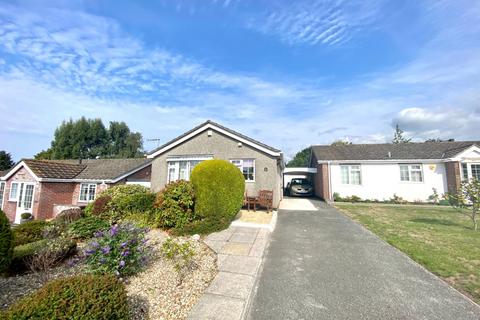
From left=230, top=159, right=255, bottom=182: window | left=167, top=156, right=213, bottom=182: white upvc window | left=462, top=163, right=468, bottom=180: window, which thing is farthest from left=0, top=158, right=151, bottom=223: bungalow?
left=462, top=163, right=468, bottom=180: window

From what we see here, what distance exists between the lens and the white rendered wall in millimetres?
17070

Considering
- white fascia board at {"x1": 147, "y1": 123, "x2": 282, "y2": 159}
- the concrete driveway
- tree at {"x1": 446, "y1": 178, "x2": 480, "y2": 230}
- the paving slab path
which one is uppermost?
white fascia board at {"x1": 147, "y1": 123, "x2": 282, "y2": 159}

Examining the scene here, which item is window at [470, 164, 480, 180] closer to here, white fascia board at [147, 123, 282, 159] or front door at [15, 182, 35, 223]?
white fascia board at [147, 123, 282, 159]

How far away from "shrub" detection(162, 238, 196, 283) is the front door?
2083 centimetres

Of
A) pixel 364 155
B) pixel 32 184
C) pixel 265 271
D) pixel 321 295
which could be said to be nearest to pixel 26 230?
pixel 265 271

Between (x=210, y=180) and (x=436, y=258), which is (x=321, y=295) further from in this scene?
(x=210, y=180)

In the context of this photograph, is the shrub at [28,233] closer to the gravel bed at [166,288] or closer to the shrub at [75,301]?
the gravel bed at [166,288]

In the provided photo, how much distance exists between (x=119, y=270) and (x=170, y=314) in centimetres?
179

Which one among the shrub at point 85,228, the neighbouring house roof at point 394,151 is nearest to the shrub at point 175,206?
the shrub at point 85,228

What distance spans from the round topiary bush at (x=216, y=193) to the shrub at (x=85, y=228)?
3.33 meters

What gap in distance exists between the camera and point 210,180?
8.62m

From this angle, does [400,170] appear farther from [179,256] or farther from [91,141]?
[91,141]

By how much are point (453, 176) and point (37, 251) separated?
23738 mm

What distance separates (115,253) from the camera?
442 cm
